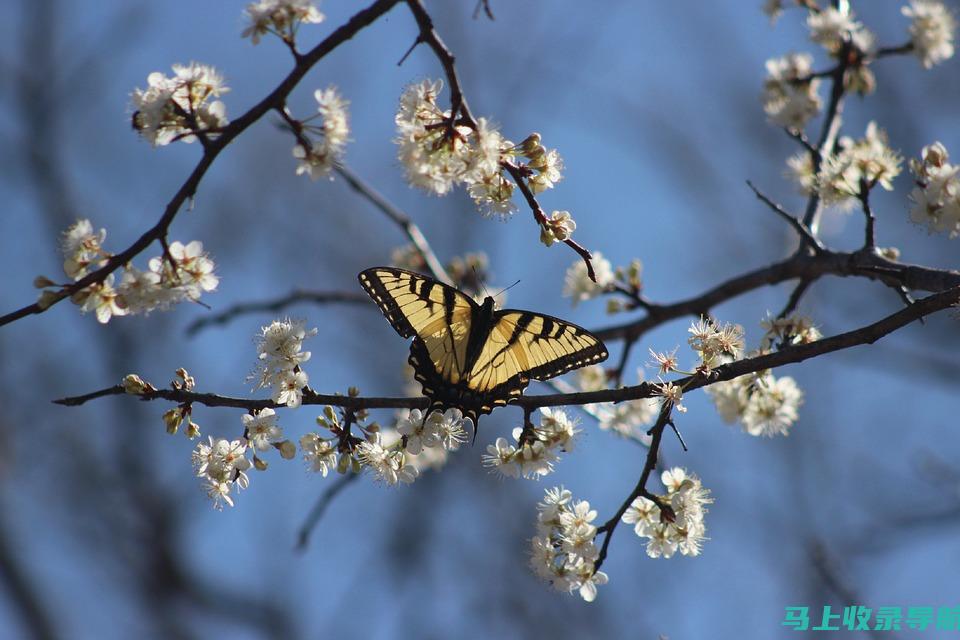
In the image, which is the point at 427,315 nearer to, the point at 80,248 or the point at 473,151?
the point at 473,151

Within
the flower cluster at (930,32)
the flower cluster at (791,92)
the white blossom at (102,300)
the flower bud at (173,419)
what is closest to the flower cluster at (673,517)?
the flower bud at (173,419)

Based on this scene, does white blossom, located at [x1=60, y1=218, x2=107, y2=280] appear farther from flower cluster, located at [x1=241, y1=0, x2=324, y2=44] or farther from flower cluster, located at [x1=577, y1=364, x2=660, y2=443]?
flower cluster, located at [x1=577, y1=364, x2=660, y2=443]

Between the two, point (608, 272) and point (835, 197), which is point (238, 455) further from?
point (835, 197)

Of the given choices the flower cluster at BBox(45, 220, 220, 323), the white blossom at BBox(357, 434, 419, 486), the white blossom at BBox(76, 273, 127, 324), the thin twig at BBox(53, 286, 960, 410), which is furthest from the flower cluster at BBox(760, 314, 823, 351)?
the white blossom at BBox(76, 273, 127, 324)

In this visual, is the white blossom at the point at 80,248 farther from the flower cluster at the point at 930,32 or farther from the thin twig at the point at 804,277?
the flower cluster at the point at 930,32

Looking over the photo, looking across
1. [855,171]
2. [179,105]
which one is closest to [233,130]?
[179,105]
